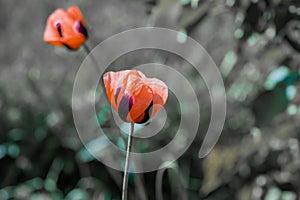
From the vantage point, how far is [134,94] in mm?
590

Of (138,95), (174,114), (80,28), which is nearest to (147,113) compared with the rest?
(138,95)

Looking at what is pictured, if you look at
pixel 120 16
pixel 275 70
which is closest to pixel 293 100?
pixel 275 70

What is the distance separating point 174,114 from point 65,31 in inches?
21.4

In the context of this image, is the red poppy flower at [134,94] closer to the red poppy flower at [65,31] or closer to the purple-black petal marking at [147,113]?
the purple-black petal marking at [147,113]

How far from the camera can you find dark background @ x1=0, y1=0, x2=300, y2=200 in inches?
35.7

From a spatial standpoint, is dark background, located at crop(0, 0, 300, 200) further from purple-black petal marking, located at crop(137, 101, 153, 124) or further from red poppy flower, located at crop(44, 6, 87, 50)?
purple-black petal marking, located at crop(137, 101, 153, 124)

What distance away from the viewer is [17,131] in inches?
53.5

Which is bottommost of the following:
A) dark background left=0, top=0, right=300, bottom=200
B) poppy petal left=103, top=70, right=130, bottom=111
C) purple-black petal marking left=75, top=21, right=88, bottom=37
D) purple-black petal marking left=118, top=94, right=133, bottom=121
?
dark background left=0, top=0, right=300, bottom=200

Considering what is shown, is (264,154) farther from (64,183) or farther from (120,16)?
(120,16)

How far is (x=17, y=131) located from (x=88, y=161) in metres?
0.22

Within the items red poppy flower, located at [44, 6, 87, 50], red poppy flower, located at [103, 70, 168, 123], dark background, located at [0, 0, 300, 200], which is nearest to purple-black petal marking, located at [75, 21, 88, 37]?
red poppy flower, located at [44, 6, 87, 50]

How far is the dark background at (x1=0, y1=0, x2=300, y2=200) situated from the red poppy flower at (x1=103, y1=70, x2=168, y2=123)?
304mm

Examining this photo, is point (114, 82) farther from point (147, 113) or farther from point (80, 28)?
point (80, 28)

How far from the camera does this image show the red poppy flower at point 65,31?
88 cm
